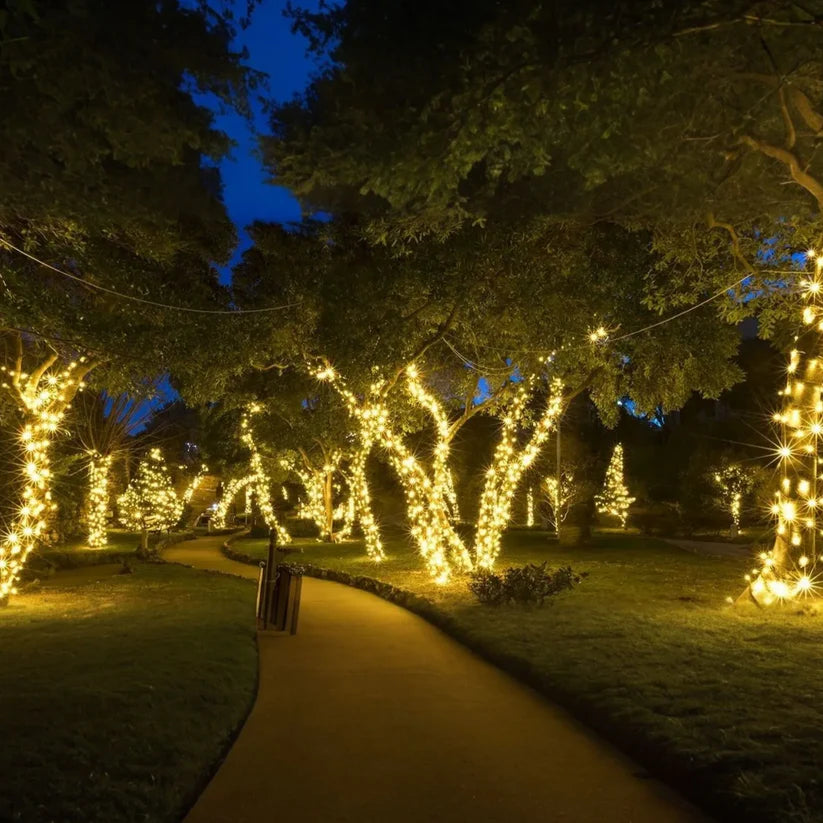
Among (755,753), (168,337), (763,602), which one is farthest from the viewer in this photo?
(168,337)

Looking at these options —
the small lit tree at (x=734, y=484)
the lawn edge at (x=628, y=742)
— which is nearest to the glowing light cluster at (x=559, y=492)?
the small lit tree at (x=734, y=484)

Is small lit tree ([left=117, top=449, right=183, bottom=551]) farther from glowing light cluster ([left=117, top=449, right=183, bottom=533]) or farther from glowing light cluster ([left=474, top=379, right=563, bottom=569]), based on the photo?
glowing light cluster ([left=474, top=379, right=563, bottom=569])

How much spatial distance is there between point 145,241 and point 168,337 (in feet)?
7.49

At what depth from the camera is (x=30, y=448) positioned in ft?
46.3

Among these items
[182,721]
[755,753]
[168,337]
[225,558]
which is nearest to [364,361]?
[168,337]

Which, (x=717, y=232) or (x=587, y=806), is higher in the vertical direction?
(x=717, y=232)

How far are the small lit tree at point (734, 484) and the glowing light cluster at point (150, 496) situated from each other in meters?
23.1

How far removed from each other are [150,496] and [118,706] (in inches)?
970

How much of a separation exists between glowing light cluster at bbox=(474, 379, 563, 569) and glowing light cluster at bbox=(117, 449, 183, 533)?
50.7 ft

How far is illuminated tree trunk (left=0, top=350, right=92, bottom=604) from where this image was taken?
14000mm

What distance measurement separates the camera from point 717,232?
1263 cm

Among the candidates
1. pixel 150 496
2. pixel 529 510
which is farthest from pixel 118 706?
pixel 529 510

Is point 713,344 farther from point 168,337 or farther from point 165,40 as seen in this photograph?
point 165,40

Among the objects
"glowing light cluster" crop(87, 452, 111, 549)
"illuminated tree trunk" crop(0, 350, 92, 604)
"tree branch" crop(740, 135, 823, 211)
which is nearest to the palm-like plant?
"glowing light cluster" crop(87, 452, 111, 549)
